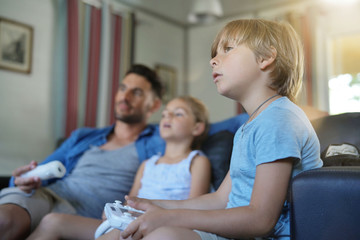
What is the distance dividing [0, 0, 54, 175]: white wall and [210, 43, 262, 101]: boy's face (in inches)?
114

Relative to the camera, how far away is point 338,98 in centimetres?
479

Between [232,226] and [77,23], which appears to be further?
[77,23]

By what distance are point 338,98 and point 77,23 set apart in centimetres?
329

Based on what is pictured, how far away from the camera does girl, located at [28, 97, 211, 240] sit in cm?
149

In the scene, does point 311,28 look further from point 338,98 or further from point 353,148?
point 353,148

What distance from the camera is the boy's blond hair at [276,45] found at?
39.1 inches

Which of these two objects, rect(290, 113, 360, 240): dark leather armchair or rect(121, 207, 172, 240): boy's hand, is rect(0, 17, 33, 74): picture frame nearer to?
rect(121, 207, 172, 240): boy's hand

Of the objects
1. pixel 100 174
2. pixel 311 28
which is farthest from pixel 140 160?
pixel 311 28

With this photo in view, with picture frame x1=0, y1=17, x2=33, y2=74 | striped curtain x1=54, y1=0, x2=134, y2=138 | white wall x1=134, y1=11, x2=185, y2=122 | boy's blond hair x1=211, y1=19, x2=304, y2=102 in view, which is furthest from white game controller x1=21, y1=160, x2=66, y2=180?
white wall x1=134, y1=11, x2=185, y2=122

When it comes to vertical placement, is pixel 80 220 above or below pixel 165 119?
below

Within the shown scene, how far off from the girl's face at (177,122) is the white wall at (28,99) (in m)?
2.05

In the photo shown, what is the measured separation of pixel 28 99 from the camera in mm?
3598

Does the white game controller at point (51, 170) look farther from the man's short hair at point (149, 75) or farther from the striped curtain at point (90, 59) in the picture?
the striped curtain at point (90, 59)

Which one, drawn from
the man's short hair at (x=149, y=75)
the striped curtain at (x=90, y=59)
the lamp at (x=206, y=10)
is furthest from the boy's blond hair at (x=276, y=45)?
the striped curtain at (x=90, y=59)
